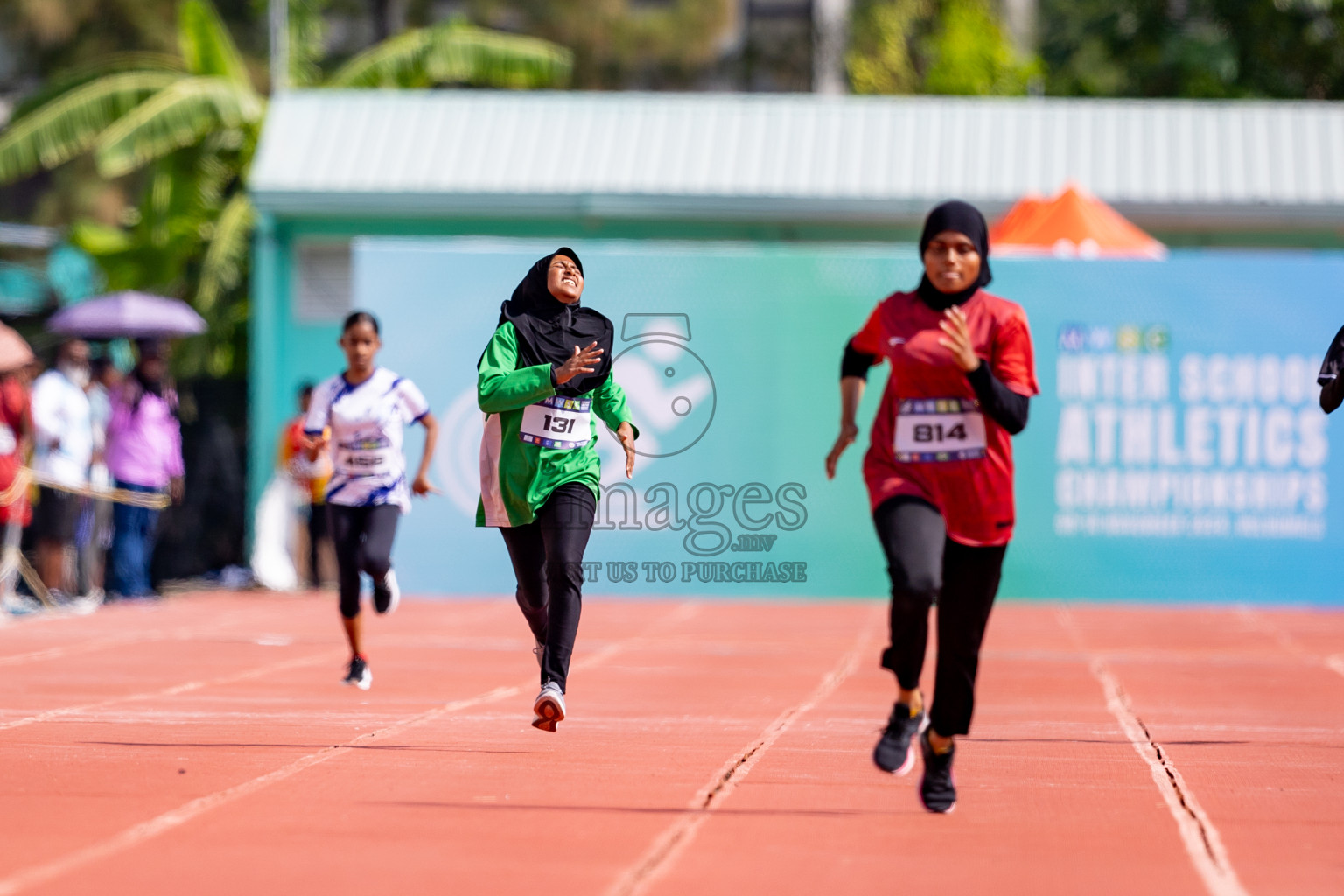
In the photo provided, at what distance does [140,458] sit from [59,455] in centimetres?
76

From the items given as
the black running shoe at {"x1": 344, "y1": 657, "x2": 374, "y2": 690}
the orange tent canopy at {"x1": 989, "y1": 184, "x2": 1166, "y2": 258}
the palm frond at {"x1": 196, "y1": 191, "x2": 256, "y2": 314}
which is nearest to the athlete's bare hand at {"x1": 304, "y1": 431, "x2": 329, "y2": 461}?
the black running shoe at {"x1": 344, "y1": 657, "x2": 374, "y2": 690}

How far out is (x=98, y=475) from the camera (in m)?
16.8

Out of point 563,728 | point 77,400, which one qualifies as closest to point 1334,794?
point 563,728

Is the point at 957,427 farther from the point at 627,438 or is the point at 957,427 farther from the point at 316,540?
the point at 316,540

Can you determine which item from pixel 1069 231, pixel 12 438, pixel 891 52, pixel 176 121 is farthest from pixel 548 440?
pixel 891 52

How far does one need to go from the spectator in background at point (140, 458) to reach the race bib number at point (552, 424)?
9.10m

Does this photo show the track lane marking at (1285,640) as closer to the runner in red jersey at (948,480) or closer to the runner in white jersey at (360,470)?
the runner in white jersey at (360,470)

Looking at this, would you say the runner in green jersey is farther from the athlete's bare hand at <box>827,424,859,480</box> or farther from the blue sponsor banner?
the blue sponsor banner

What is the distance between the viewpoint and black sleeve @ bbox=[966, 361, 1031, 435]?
616 cm

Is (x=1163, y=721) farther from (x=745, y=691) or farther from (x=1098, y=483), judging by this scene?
(x=1098, y=483)

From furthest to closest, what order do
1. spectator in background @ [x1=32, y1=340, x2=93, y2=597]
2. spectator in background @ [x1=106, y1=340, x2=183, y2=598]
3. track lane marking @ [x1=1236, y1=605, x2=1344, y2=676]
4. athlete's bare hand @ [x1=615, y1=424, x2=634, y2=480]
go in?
spectator in background @ [x1=106, y1=340, x2=183, y2=598], spectator in background @ [x1=32, y1=340, x2=93, y2=597], track lane marking @ [x1=1236, y1=605, x2=1344, y2=676], athlete's bare hand @ [x1=615, y1=424, x2=634, y2=480]

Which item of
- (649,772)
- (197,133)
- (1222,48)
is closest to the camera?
(649,772)

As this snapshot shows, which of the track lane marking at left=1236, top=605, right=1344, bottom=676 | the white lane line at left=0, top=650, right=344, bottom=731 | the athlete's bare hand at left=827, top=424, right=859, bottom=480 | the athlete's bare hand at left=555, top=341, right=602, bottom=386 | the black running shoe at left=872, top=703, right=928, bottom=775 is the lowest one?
the track lane marking at left=1236, top=605, right=1344, bottom=676

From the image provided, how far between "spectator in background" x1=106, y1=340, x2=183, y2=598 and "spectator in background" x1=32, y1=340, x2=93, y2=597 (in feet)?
1.04
